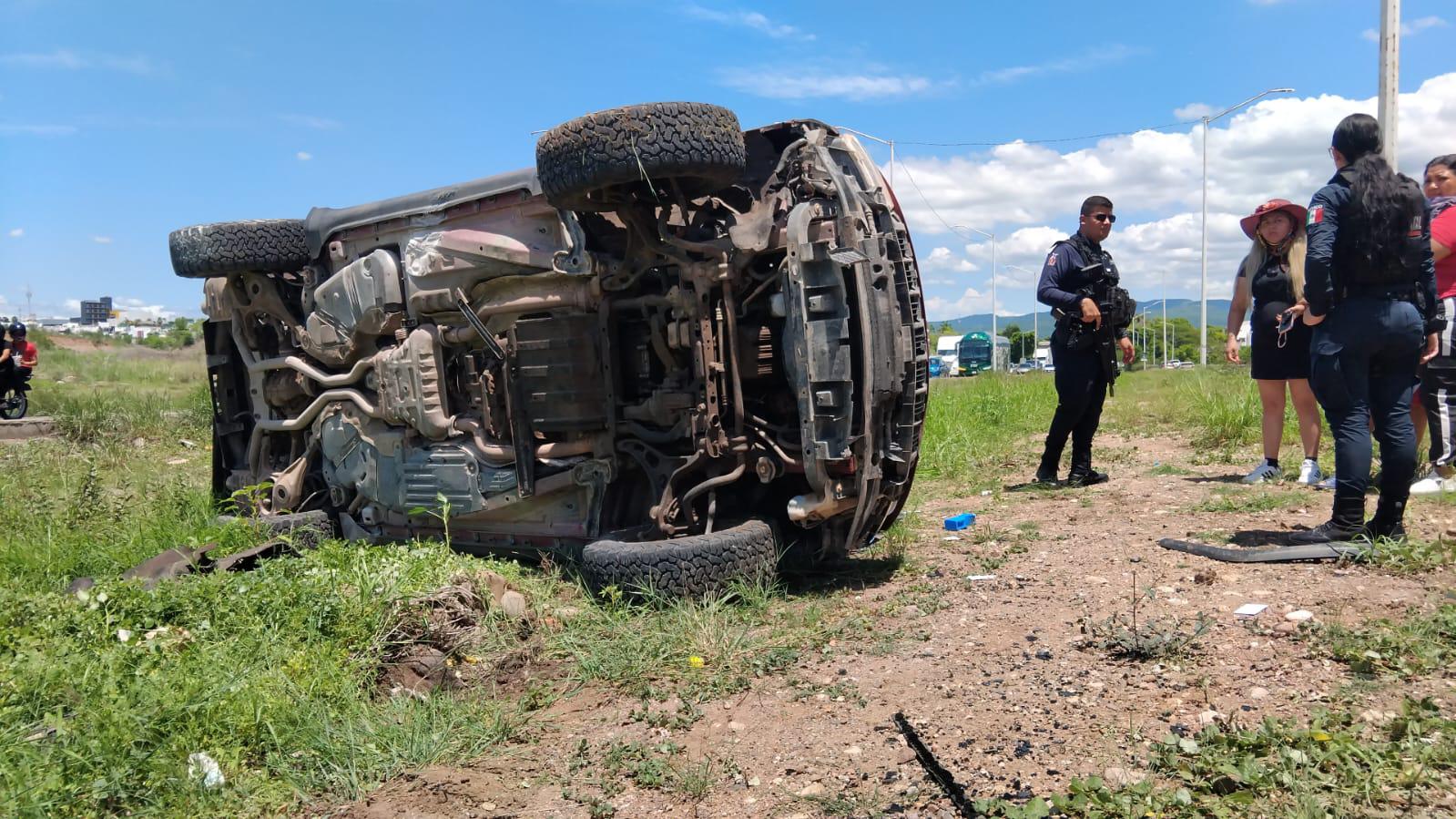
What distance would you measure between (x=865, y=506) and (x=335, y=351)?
3.53 m

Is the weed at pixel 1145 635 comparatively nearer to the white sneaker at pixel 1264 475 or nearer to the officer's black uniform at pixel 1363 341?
the officer's black uniform at pixel 1363 341

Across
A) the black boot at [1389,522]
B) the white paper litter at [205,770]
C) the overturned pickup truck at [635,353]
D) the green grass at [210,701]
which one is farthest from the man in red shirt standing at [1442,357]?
the white paper litter at [205,770]

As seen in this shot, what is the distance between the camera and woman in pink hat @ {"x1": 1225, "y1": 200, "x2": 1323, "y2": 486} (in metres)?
5.97

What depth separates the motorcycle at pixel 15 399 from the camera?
1414 cm

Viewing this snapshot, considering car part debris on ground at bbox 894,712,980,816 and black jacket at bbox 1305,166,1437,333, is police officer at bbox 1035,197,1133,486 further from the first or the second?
car part debris on ground at bbox 894,712,980,816

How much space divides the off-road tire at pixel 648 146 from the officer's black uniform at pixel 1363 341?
2584 millimetres

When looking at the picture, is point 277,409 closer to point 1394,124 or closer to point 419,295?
point 419,295

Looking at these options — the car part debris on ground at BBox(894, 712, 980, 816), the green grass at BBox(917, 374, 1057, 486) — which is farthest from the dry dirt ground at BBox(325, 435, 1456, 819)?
the green grass at BBox(917, 374, 1057, 486)

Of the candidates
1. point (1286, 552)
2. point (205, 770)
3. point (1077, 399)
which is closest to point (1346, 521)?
point (1286, 552)

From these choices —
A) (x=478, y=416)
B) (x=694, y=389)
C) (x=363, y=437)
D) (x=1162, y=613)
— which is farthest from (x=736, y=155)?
(x=363, y=437)

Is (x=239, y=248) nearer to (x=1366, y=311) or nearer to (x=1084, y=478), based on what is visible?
(x=1084, y=478)

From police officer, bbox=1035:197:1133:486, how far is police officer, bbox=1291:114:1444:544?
7.15ft

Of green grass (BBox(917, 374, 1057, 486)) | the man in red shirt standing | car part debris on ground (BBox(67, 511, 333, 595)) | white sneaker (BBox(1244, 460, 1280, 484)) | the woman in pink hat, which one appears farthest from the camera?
green grass (BBox(917, 374, 1057, 486))

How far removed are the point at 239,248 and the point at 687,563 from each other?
4.05m
